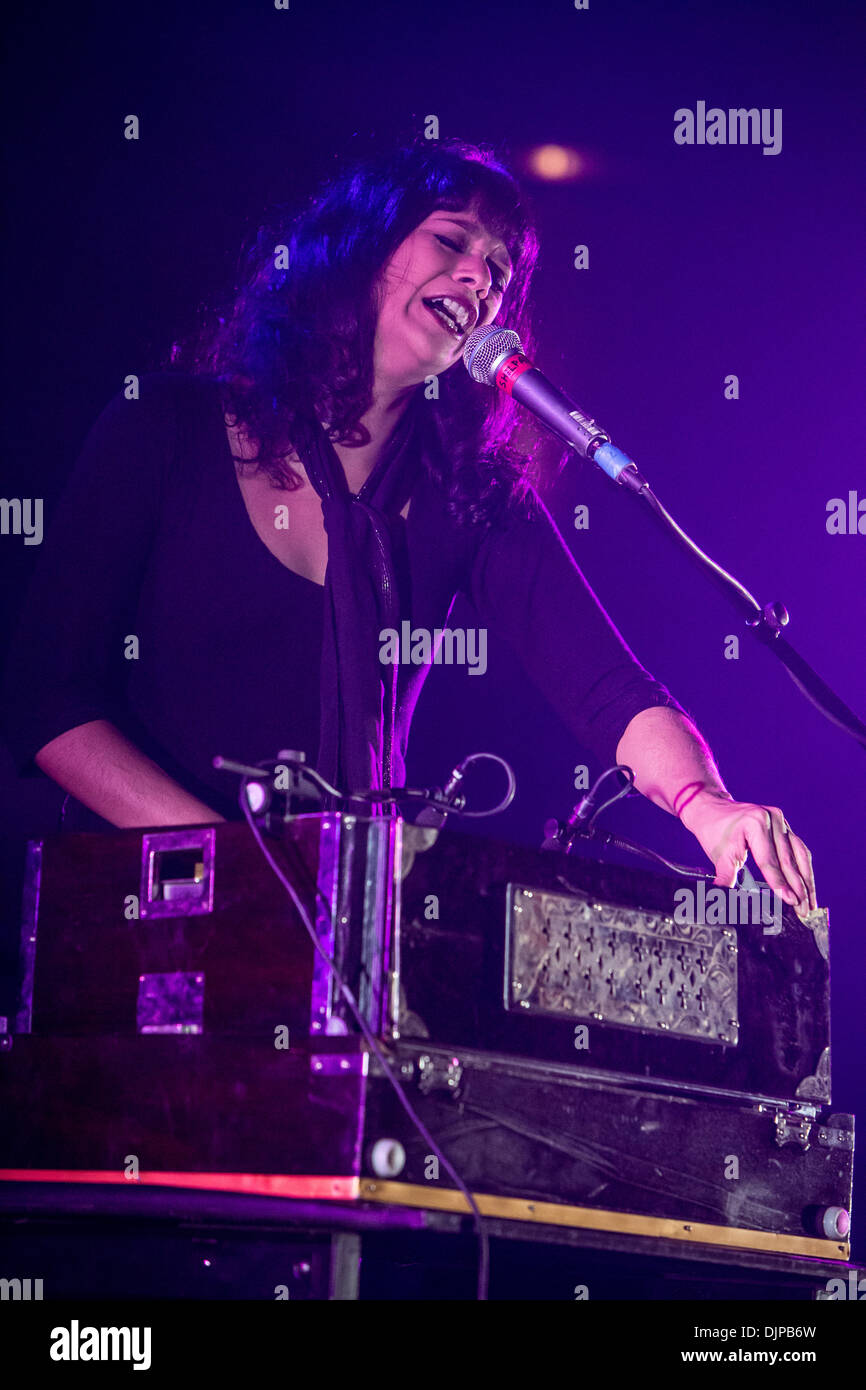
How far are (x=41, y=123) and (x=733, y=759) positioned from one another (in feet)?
6.31

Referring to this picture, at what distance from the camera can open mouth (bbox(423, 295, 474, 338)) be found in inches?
105

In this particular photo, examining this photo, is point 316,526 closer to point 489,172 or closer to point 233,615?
point 233,615

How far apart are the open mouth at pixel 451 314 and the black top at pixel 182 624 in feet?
1.32

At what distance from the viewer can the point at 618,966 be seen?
1863 millimetres

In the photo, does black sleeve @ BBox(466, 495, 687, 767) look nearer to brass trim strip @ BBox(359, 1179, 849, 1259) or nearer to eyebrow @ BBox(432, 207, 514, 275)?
eyebrow @ BBox(432, 207, 514, 275)

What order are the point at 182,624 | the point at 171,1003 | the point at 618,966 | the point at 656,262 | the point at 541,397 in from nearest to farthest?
1. the point at 171,1003
2. the point at 618,966
3. the point at 541,397
4. the point at 182,624
5. the point at 656,262

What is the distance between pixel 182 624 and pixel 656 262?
161cm

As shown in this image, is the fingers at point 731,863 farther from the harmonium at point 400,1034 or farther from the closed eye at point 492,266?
the closed eye at point 492,266

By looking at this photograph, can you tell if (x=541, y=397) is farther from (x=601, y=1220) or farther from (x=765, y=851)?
(x=601, y=1220)

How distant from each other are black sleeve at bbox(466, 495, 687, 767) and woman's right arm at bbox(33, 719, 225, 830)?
2.44 feet

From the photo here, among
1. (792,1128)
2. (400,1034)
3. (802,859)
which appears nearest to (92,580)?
(400,1034)

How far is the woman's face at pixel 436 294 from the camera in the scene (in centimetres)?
269

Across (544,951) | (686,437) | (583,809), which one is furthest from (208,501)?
(686,437)

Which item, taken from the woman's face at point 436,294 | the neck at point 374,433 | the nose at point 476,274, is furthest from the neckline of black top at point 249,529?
the nose at point 476,274
